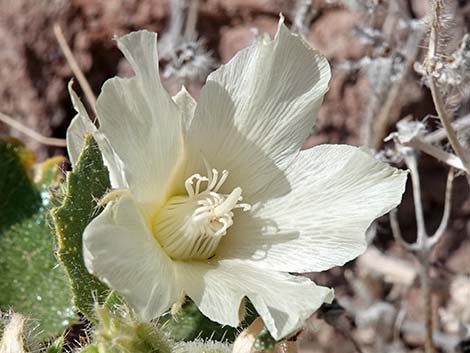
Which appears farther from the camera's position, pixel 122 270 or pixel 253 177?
pixel 253 177

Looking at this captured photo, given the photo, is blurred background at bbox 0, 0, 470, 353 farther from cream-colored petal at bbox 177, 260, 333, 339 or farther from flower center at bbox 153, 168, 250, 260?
cream-colored petal at bbox 177, 260, 333, 339

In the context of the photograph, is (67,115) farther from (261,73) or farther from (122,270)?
→ (122,270)

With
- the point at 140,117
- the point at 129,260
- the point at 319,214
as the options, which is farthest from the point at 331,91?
the point at 129,260

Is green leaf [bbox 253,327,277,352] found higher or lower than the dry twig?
lower

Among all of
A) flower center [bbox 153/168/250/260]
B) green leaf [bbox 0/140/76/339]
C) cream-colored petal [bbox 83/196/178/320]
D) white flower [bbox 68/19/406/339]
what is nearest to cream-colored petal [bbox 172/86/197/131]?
white flower [bbox 68/19/406/339]

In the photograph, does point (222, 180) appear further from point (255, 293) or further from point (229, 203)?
point (255, 293)

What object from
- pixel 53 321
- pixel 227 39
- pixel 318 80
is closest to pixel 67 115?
pixel 227 39
